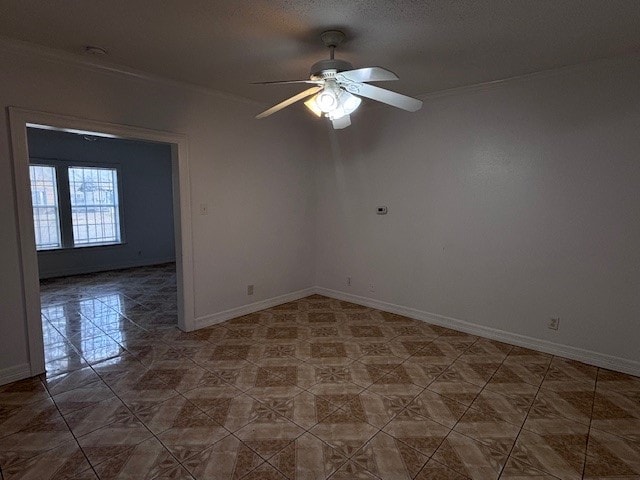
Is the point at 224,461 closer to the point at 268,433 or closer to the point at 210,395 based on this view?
the point at 268,433

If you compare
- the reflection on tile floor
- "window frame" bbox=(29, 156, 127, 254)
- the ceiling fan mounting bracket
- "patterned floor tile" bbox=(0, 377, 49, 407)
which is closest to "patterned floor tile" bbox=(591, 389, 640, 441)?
the reflection on tile floor

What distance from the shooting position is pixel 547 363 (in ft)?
10.00

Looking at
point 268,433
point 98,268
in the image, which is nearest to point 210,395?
point 268,433

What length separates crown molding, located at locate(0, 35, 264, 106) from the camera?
253cm

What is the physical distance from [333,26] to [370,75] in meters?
0.56

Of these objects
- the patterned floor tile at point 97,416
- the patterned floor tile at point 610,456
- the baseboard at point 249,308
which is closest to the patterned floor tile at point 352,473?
the patterned floor tile at point 610,456

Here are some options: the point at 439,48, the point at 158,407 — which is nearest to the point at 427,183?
the point at 439,48

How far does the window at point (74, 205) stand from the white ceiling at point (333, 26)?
4620 millimetres

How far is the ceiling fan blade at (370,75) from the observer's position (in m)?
1.94

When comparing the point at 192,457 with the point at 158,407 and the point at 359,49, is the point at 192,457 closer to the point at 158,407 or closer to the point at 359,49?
the point at 158,407

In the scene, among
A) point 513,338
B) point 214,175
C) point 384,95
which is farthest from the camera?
point 214,175

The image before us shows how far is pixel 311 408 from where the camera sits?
2.40 meters

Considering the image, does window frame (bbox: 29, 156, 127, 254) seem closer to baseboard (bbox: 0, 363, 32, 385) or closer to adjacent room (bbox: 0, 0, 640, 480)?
adjacent room (bbox: 0, 0, 640, 480)

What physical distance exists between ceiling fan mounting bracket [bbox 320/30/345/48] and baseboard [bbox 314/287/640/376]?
2.99m
